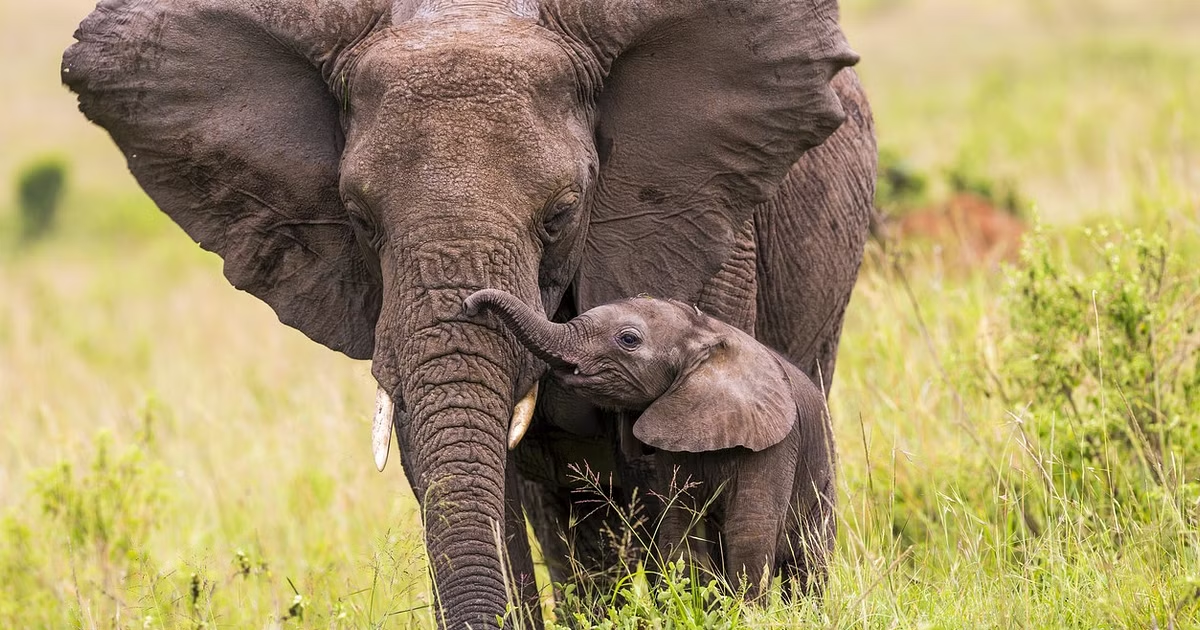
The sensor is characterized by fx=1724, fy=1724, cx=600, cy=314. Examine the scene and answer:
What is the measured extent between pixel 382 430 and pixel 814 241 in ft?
6.32

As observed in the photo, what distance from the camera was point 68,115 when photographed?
2941 centimetres

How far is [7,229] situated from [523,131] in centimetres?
2087

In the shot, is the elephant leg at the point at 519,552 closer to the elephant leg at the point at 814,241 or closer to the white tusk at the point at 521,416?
the white tusk at the point at 521,416

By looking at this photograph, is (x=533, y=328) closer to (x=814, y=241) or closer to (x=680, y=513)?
(x=680, y=513)

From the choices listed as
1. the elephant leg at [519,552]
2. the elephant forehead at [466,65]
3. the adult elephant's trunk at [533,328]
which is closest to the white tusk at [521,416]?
the adult elephant's trunk at [533,328]

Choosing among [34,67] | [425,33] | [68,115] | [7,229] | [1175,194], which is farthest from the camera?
[34,67]

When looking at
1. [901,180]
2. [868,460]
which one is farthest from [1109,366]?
[901,180]

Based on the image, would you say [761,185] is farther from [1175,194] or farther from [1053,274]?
[1175,194]

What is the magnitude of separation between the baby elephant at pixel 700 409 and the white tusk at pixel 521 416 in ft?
0.32

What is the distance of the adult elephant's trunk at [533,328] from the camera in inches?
162

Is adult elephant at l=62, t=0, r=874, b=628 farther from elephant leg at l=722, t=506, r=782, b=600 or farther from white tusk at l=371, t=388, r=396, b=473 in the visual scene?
elephant leg at l=722, t=506, r=782, b=600

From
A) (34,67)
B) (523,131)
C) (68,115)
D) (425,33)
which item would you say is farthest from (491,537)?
(34,67)

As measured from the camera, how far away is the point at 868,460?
17.1 ft

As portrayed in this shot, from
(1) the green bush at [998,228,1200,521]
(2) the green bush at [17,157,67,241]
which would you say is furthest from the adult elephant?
(2) the green bush at [17,157,67,241]
